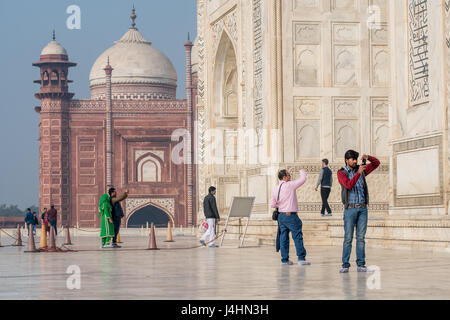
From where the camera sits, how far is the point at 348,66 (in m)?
16.7

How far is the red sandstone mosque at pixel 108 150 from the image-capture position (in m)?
42.0

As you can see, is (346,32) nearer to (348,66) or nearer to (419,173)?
(348,66)

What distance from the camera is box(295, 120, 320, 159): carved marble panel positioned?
16.4 m

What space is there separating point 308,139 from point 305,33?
6.25 ft

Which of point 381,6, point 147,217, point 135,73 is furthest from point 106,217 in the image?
point 135,73

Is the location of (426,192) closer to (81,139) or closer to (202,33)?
(202,33)

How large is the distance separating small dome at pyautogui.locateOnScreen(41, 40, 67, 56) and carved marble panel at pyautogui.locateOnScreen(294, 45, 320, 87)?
2907 cm

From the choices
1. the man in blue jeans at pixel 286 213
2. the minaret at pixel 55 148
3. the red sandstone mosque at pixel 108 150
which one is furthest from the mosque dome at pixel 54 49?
the man in blue jeans at pixel 286 213

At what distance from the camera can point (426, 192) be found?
11.8m

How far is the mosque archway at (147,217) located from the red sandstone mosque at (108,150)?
55 mm

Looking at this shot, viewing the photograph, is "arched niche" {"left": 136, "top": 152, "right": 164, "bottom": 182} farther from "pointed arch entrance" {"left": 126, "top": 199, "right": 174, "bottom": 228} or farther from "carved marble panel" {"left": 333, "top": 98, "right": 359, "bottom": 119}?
"carved marble panel" {"left": 333, "top": 98, "right": 359, "bottom": 119}

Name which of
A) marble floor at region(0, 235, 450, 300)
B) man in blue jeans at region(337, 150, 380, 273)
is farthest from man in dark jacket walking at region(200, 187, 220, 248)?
man in blue jeans at region(337, 150, 380, 273)
